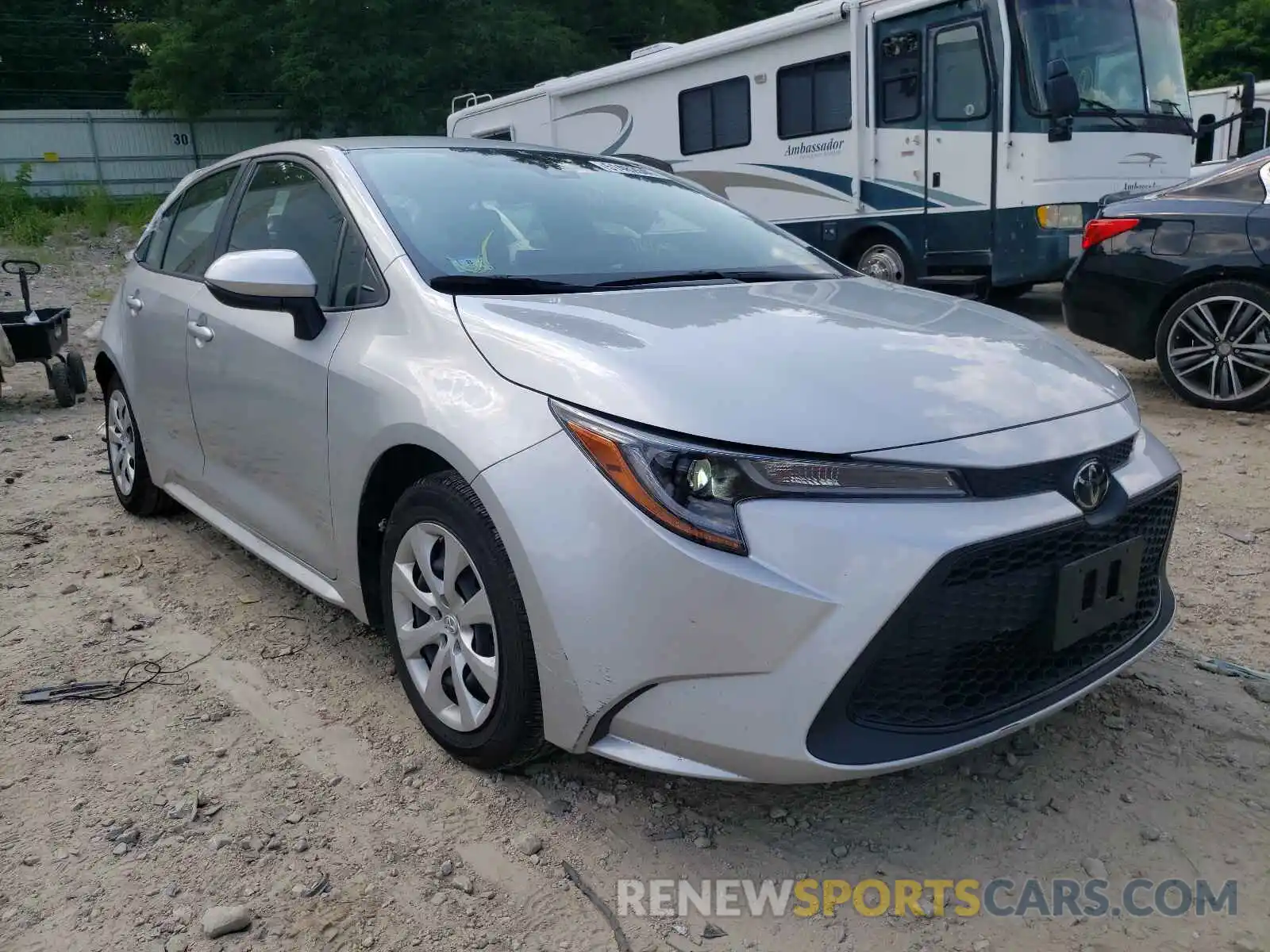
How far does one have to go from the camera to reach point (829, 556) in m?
1.91

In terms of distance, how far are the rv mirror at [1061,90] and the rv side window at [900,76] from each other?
1.32 meters

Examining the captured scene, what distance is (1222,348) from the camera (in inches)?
221

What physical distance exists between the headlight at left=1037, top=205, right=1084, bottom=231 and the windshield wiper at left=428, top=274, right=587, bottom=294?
7006 millimetres

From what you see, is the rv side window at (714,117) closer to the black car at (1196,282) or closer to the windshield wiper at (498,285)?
the black car at (1196,282)

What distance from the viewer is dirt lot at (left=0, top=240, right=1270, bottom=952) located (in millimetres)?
2031

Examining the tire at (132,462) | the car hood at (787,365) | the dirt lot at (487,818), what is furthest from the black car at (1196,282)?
the tire at (132,462)

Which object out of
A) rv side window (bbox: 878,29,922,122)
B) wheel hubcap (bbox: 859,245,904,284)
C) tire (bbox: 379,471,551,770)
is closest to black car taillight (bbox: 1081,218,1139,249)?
wheel hubcap (bbox: 859,245,904,284)

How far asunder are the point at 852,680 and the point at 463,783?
1038 mm

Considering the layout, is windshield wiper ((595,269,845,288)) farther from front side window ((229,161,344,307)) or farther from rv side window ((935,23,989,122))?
rv side window ((935,23,989,122))

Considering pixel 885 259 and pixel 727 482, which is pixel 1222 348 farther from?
pixel 727 482

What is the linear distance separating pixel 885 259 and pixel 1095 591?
8.27 metres

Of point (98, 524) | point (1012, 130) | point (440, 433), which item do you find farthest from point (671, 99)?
point (440, 433)

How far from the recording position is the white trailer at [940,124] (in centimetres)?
865

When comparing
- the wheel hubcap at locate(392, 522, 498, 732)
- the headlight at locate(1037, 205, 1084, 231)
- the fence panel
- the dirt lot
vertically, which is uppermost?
the fence panel
